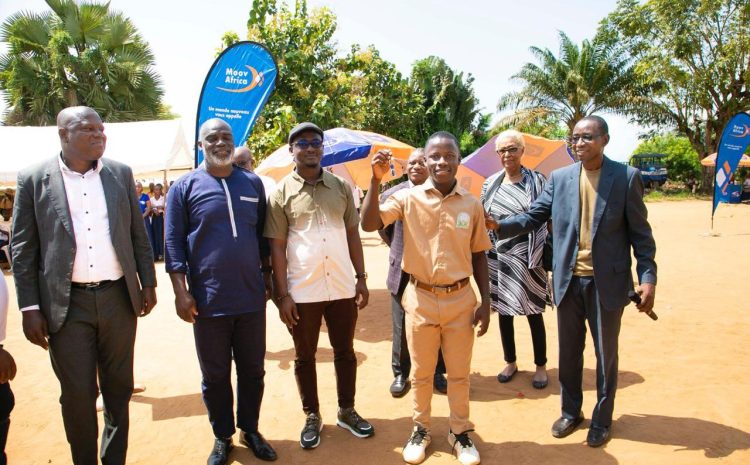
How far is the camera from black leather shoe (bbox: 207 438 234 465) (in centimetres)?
324

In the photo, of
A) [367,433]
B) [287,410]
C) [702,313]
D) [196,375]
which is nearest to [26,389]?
[196,375]

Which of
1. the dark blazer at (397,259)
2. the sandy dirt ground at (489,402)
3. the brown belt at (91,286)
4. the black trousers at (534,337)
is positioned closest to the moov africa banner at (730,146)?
the sandy dirt ground at (489,402)

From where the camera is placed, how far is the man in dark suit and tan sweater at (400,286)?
4.10m

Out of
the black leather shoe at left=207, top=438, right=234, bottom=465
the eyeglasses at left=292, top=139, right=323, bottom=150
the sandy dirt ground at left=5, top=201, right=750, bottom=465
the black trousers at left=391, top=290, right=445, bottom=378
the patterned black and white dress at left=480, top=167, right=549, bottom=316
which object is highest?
the eyeglasses at left=292, top=139, right=323, bottom=150

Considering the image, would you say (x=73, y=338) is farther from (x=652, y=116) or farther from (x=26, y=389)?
(x=652, y=116)

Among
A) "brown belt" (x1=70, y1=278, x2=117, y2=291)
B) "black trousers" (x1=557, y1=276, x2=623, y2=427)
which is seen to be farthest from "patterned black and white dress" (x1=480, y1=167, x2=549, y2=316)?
"brown belt" (x1=70, y1=278, x2=117, y2=291)

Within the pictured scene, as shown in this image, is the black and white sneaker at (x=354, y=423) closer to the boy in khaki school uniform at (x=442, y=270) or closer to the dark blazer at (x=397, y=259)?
the boy in khaki school uniform at (x=442, y=270)

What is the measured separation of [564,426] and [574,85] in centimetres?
2732

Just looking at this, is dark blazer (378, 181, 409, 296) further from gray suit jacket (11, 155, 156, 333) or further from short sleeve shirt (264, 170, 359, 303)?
gray suit jacket (11, 155, 156, 333)

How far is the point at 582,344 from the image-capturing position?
3.57 m

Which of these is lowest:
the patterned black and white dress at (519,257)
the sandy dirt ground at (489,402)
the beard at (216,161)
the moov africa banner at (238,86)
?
the sandy dirt ground at (489,402)

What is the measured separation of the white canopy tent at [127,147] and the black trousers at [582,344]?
35.9ft

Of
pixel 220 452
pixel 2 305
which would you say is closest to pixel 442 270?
pixel 220 452

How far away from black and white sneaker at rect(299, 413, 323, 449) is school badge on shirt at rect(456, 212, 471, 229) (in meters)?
1.71
